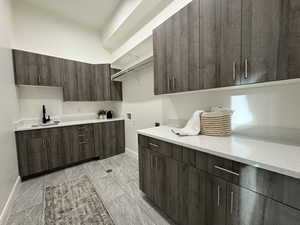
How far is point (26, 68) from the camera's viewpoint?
2436mm

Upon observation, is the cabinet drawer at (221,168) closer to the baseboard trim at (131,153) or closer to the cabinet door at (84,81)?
the baseboard trim at (131,153)

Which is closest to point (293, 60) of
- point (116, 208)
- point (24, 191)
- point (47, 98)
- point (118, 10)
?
point (116, 208)

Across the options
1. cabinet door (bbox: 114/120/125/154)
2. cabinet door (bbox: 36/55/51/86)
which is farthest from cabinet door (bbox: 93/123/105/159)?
cabinet door (bbox: 36/55/51/86)

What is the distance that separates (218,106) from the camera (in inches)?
59.8

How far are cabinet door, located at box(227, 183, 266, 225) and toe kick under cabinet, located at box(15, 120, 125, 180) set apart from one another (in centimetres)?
287

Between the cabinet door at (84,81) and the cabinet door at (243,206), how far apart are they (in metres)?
3.27

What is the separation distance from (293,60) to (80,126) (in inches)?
130

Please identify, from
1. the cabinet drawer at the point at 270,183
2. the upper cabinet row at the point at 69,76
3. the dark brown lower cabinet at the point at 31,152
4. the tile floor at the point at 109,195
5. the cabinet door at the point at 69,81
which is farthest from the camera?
the cabinet door at the point at 69,81

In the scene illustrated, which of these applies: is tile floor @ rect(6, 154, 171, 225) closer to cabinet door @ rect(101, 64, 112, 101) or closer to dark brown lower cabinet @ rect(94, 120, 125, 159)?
dark brown lower cabinet @ rect(94, 120, 125, 159)

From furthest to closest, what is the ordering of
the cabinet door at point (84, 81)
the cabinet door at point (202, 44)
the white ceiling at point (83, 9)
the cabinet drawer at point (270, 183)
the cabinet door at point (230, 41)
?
the cabinet door at point (84, 81), the white ceiling at point (83, 9), the cabinet door at point (202, 44), the cabinet door at point (230, 41), the cabinet drawer at point (270, 183)

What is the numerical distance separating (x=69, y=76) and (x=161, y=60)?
2.34 meters

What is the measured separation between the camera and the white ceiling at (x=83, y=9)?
8.74 feet

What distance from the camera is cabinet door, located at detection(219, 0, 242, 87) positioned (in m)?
1.05

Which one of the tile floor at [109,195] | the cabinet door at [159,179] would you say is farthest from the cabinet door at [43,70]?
the cabinet door at [159,179]
